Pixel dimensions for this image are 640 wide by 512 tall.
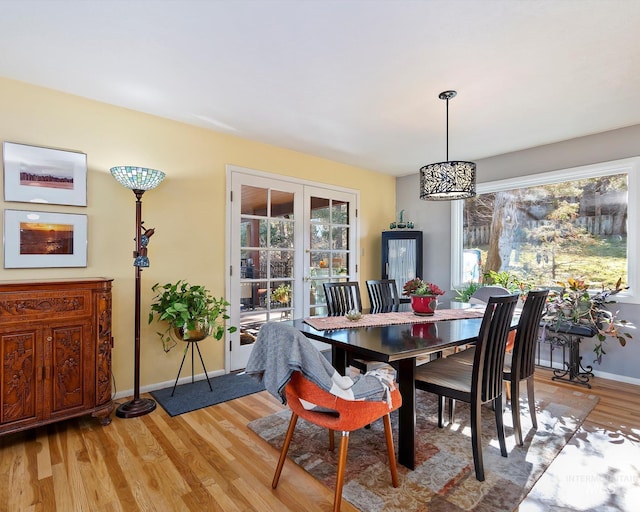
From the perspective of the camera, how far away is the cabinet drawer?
6.73 feet

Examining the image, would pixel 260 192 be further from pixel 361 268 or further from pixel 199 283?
pixel 361 268

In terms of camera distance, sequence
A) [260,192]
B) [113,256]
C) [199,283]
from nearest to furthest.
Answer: [113,256] < [199,283] < [260,192]

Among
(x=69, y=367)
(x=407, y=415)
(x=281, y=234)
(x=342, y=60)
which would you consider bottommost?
(x=407, y=415)

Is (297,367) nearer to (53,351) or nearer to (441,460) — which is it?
(441,460)

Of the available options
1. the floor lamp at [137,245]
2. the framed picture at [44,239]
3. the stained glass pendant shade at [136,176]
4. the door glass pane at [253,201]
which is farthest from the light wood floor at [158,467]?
the door glass pane at [253,201]

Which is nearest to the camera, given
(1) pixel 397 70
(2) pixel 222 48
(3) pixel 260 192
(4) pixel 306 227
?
(2) pixel 222 48

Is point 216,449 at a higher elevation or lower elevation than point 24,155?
lower

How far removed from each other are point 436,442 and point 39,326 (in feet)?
8.62

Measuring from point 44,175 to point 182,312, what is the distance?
1.41m

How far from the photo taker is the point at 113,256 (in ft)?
9.15

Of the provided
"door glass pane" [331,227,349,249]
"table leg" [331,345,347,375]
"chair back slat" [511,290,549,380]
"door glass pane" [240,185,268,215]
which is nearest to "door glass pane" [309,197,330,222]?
"door glass pane" [331,227,349,249]

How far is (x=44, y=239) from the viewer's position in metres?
2.48

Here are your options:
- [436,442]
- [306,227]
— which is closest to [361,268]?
[306,227]

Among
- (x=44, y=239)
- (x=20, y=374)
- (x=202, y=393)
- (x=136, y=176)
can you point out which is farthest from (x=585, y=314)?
(x=44, y=239)
